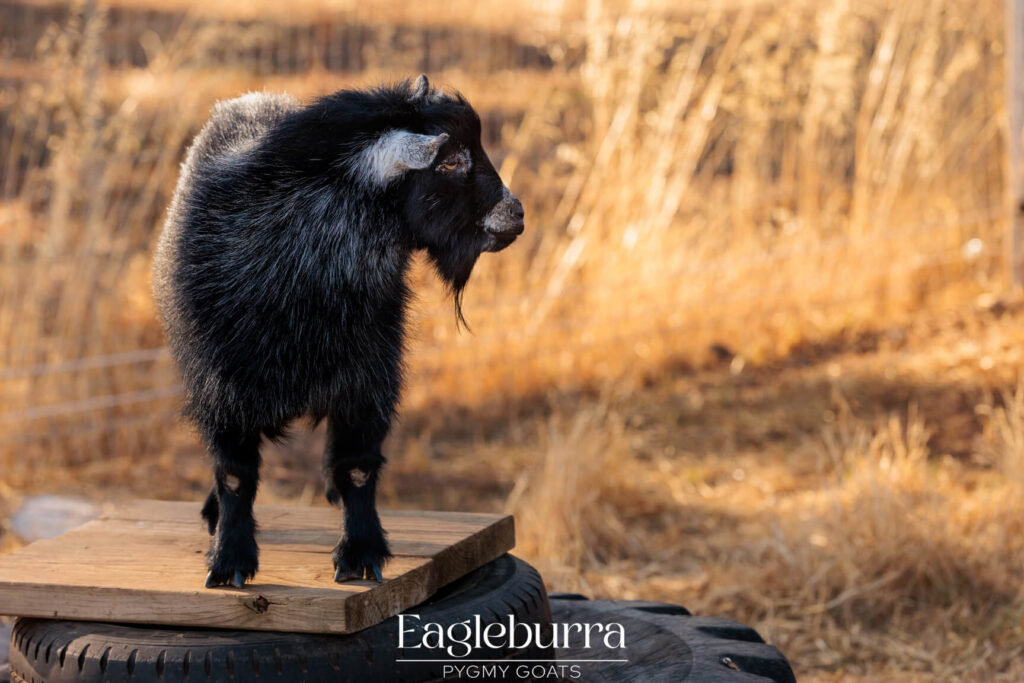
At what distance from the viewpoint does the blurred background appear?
3832mm

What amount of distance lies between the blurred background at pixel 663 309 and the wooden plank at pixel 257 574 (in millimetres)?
1312

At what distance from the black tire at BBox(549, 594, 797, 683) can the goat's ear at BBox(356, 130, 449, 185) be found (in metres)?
1.19

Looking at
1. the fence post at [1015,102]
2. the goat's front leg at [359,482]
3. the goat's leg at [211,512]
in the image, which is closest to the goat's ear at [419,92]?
the goat's front leg at [359,482]

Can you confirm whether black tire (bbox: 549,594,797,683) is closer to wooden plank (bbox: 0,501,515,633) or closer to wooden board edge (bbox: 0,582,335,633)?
wooden plank (bbox: 0,501,515,633)

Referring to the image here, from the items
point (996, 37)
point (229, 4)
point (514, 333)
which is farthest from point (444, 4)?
point (996, 37)

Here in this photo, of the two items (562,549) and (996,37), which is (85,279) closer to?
(562,549)

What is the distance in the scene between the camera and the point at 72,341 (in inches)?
204

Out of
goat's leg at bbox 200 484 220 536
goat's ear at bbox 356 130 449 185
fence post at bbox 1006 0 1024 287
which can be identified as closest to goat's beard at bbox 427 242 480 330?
goat's ear at bbox 356 130 449 185

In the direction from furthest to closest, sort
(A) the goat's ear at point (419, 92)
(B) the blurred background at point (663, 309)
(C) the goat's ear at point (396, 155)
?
(B) the blurred background at point (663, 309), (A) the goat's ear at point (419, 92), (C) the goat's ear at point (396, 155)

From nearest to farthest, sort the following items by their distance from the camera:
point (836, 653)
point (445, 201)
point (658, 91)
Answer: point (445, 201), point (836, 653), point (658, 91)

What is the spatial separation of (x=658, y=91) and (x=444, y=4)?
3.94 feet

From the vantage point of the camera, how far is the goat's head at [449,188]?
7.16ft

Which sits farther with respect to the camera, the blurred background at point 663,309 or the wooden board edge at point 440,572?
the blurred background at point 663,309

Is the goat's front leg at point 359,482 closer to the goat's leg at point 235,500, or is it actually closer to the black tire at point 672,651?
the goat's leg at point 235,500
